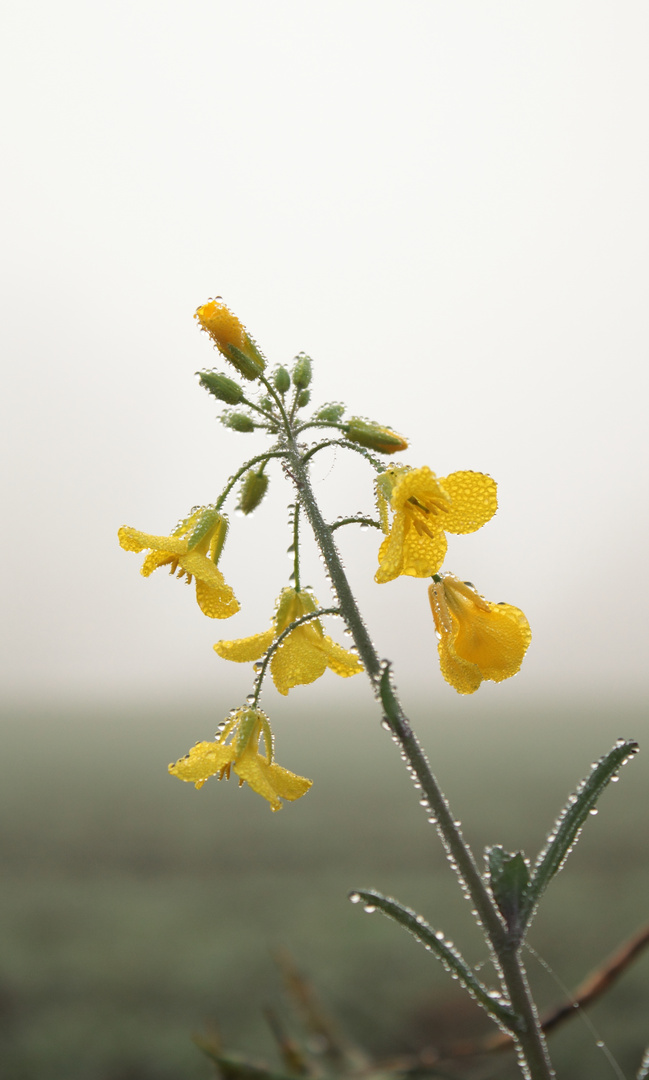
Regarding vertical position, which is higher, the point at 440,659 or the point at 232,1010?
the point at 440,659

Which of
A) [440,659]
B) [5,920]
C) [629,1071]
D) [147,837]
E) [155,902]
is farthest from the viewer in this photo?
[147,837]

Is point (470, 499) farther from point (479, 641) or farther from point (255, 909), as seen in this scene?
point (255, 909)

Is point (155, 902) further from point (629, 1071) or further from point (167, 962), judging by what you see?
point (629, 1071)

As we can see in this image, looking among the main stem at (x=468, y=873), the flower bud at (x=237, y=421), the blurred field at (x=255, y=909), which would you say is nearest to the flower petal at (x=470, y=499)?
the main stem at (x=468, y=873)

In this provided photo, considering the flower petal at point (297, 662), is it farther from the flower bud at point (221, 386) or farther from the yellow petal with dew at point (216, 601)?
the flower bud at point (221, 386)

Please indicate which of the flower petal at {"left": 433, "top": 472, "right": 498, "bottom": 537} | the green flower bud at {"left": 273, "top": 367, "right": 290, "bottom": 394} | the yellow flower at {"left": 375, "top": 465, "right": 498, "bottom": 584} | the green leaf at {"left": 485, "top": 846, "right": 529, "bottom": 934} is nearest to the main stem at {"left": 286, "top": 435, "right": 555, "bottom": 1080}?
the green leaf at {"left": 485, "top": 846, "right": 529, "bottom": 934}

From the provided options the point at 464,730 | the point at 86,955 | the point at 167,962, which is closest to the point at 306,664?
the point at 167,962

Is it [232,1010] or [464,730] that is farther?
[464,730]

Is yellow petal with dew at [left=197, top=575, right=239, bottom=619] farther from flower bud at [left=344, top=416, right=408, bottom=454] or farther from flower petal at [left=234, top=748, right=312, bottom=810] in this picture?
flower bud at [left=344, top=416, right=408, bottom=454]
